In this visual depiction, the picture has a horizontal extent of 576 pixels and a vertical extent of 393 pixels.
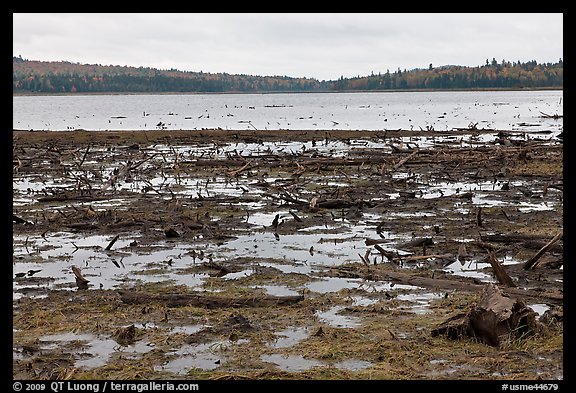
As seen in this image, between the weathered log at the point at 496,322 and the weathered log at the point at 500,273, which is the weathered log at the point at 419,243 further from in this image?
the weathered log at the point at 496,322

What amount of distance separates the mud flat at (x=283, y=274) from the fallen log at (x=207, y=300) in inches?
1.0

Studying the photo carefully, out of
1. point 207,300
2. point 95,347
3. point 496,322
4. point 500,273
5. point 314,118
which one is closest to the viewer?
point 496,322

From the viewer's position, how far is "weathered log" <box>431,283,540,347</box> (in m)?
7.73

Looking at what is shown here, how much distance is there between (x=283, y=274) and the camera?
1160cm

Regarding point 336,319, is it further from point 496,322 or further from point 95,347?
point 95,347

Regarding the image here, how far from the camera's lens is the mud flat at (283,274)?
7477mm

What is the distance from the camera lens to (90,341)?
8266 millimetres

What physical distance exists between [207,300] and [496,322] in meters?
4.11

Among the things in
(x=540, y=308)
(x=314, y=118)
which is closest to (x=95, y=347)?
(x=540, y=308)

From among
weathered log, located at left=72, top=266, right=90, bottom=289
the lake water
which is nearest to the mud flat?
weathered log, located at left=72, top=266, right=90, bottom=289

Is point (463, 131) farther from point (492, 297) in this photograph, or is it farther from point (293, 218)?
point (492, 297)

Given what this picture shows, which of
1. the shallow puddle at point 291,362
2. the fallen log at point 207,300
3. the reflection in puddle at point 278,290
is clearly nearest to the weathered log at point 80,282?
the fallen log at point 207,300

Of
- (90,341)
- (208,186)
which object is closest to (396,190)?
(208,186)
